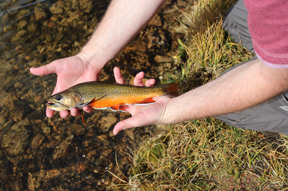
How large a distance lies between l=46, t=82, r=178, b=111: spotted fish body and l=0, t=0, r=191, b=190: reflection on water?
5.56 feet

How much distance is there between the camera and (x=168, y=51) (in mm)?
5316

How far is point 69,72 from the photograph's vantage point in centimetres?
301

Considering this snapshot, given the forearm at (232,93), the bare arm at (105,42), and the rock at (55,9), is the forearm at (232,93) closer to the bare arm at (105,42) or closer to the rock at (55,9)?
the bare arm at (105,42)

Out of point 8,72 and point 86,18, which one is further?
point 86,18

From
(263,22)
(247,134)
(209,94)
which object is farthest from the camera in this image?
(247,134)

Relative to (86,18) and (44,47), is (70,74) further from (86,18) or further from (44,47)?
(86,18)

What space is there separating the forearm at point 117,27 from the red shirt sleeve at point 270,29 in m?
1.62

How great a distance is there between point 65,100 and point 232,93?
7.01 ft

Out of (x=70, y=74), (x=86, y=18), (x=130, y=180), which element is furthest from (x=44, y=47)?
(x=130, y=180)

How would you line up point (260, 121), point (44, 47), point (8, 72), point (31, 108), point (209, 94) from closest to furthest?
1. point (209, 94)
2. point (260, 121)
3. point (31, 108)
4. point (8, 72)
5. point (44, 47)

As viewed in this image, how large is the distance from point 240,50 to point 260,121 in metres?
1.76

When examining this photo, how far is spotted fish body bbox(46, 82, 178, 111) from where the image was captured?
2.72 m

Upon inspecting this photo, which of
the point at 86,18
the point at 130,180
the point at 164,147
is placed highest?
the point at 86,18

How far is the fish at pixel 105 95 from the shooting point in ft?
8.93
